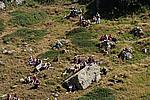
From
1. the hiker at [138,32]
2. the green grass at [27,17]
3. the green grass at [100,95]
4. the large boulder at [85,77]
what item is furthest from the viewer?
the green grass at [27,17]

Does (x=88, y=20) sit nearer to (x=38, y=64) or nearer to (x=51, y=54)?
(x=51, y=54)

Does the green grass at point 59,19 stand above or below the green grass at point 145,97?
above

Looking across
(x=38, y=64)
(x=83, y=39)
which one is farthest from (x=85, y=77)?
(x=83, y=39)

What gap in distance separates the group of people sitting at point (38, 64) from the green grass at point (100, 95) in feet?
22.4

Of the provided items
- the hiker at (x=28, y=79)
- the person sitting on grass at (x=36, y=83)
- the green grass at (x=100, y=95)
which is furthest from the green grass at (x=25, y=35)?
the green grass at (x=100, y=95)

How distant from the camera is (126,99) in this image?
39.6m

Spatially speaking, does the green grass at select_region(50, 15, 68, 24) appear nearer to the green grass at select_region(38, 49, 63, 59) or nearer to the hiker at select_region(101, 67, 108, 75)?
the green grass at select_region(38, 49, 63, 59)

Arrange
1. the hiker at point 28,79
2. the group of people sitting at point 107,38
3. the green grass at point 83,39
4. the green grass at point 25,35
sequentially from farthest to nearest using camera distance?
the green grass at point 25,35 < the group of people sitting at point 107,38 < the green grass at point 83,39 < the hiker at point 28,79

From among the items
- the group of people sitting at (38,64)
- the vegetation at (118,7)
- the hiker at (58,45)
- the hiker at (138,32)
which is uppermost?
the vegetation at (118,7)

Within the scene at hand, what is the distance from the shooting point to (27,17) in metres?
61.0

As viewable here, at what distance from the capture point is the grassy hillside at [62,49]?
41.6m

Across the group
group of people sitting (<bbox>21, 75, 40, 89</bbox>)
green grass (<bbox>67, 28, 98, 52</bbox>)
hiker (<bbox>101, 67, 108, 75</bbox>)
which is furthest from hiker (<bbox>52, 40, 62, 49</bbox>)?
hiker (<bbox>101, 67, 108, 75</bbox>)

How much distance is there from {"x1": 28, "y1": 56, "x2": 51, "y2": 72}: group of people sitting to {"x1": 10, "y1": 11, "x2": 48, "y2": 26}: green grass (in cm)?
1224

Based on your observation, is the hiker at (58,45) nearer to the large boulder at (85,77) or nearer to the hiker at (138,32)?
the hiker at (138,32)
